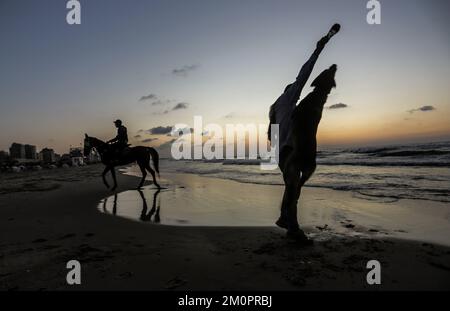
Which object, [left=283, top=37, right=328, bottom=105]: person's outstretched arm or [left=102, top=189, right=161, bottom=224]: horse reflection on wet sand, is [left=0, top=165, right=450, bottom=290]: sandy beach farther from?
[left=283, top=37, right=328, bottom=105]: person's outstretched arm

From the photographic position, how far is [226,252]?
431cm

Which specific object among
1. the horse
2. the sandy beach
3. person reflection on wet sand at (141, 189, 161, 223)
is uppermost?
the horse

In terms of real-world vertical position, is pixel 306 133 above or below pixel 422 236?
above

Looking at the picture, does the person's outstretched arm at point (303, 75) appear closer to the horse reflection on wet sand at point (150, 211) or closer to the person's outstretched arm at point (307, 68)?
the person's outstretched arm at point (307, 68)

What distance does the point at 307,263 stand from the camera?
376 cm

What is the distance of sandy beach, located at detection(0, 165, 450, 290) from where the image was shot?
3.26 metres

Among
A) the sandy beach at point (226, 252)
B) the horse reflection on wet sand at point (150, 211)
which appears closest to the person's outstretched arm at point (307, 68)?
the sandy beach at point (226, 252)

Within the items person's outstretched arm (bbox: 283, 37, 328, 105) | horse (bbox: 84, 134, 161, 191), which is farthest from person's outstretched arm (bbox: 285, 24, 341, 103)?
horse (bbox: 84, 134, 161, 191)

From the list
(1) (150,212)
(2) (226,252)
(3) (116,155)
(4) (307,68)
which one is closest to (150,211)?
(1) (150,212)

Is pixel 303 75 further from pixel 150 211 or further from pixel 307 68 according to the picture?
pixel 150 211

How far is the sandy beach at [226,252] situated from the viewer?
326 centimetres
